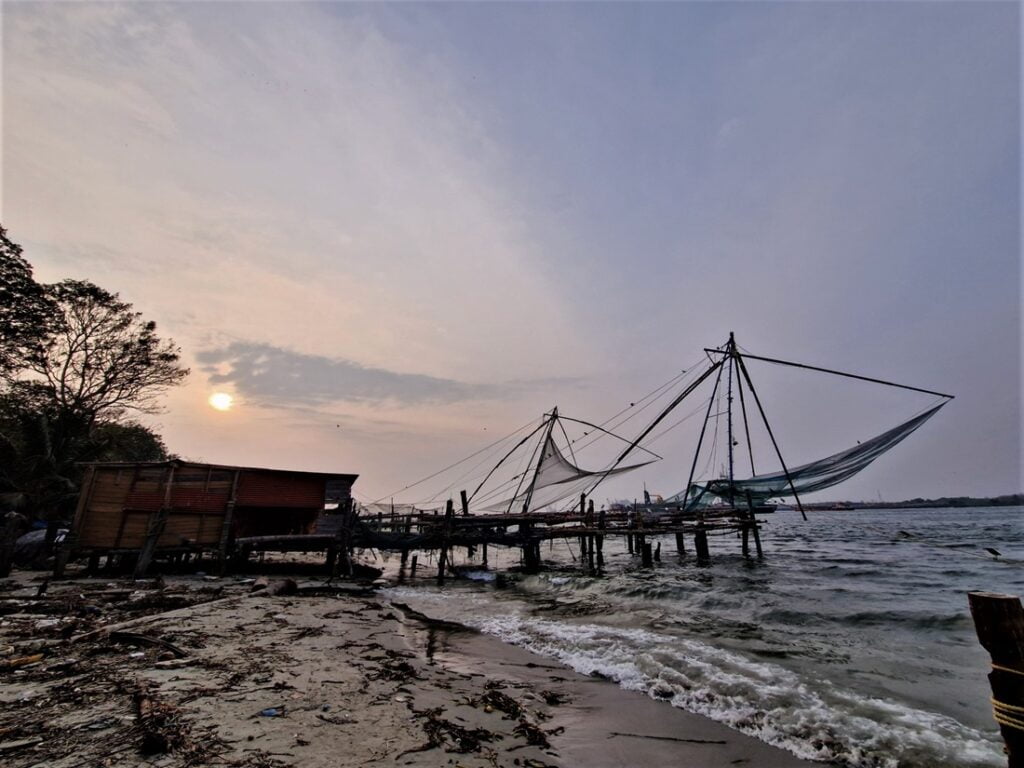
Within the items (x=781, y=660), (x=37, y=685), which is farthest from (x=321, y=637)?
(x=781, y=660)

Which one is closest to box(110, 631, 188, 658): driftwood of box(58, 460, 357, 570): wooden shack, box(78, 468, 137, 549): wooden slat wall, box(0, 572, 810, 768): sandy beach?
box(0, 572, 810, 768): sandy beach

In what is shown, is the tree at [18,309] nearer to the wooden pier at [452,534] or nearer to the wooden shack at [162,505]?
the wooden shack at [162,505]

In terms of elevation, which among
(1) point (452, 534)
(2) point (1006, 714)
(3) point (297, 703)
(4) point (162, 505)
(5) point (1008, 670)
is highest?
(4) point (162, 505)

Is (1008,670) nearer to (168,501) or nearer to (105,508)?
(168,501)

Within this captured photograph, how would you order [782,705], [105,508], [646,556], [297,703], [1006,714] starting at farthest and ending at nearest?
[646,556]
[105,508]
[782,705]
[297,703]
[1006,714]

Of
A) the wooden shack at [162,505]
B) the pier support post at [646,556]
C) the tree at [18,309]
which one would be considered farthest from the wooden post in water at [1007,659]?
the tree at [18,309]

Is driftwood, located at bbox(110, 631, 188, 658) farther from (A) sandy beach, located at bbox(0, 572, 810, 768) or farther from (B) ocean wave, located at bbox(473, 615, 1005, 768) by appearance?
(B) ocean wave, located at bbox(473, 615, 1005, 768)

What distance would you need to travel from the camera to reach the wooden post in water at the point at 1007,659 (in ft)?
10.0

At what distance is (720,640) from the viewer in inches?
380

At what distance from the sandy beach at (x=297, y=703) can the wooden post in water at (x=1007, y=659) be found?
269cm

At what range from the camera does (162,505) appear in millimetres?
17000

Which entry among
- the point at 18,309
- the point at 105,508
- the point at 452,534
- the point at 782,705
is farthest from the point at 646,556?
the point at 18,309

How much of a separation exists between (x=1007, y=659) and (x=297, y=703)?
6591mm

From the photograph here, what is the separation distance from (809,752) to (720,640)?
15.5 feet
